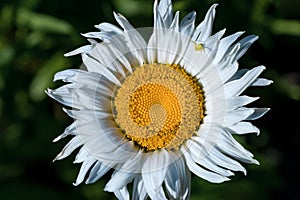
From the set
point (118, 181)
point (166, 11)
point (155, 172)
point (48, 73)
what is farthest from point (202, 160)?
point (48, 73)

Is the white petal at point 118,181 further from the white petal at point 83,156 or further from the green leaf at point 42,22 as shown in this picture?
the green leaf at point 42,22

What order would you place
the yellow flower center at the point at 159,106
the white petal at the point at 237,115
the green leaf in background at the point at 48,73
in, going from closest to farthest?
the white petal at the point at 237,115
the yellow flower center at the point at 159,106
the green leaf in background at the point at 48,73

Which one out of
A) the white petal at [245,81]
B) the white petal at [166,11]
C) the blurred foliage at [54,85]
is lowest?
the blurred foliage at [54,85]

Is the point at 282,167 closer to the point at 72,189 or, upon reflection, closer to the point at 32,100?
the point at 72,189

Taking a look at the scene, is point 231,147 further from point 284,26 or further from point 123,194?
point 284,26

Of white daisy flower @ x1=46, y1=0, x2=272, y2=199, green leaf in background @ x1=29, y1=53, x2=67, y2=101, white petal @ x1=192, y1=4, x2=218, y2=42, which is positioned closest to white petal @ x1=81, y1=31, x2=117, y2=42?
white daisy flower @ x1=46, y1=0, x2=272, y2=199

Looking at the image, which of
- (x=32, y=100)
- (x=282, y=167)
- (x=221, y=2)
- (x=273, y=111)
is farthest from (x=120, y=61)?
(x=282, y=167)

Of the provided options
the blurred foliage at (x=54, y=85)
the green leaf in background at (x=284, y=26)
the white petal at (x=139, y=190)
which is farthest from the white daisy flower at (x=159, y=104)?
the green leaf in background at (x=284, y=26)
